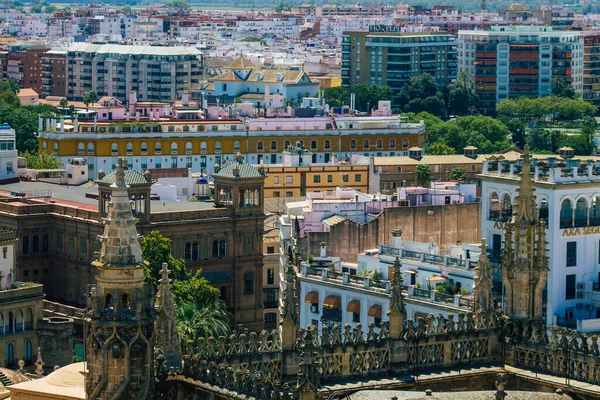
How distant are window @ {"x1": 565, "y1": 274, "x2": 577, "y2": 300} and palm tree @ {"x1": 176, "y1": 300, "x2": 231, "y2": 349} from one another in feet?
49.9

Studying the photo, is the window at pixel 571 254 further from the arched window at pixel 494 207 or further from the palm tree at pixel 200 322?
the palm tree at pixel 200 322

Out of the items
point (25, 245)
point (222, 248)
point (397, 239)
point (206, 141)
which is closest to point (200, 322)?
point (397, 239)

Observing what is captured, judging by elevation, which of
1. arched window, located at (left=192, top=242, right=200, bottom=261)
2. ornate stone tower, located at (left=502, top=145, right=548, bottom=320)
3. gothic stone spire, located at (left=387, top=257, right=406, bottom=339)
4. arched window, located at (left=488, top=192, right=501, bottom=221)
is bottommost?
arched window, located at (left=192, top=242, right=200, bottom=261)

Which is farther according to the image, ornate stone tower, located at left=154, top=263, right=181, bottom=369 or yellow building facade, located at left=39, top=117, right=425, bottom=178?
yellow building facade, located at left=39, top=117, right=425, bottom=178

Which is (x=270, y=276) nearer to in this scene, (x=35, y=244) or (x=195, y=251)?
(x=195, y=251)

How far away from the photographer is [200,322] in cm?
8431

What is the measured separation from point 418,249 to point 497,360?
4396 centimetres

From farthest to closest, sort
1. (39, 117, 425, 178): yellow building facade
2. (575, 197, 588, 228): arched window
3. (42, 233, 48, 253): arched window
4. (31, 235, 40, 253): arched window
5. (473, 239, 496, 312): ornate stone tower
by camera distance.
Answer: (39, 117, 425, 178): yellow building facade, (42, 233, 48, 253): arched window, (31, 235, 40, 253): arched window, (575, 197, 588, 228): arched window, (473, 239, 496, 312): ornate stone tower

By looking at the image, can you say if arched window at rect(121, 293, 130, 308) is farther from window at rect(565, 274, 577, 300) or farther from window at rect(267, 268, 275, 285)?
window at rect(267, 268, 275, 285)

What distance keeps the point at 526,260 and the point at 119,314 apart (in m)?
10.0

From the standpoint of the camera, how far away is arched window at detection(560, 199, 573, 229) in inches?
2886

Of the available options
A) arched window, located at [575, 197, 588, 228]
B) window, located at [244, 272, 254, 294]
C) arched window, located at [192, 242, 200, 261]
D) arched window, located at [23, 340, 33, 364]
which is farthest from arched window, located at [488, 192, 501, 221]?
arched window, located at [192, 242, 200, 261]

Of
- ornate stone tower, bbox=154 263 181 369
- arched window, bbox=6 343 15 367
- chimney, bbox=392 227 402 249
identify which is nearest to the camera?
ornate stone tower, bbox=154 263 181 369

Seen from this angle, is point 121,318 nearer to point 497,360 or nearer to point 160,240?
point 497,360
